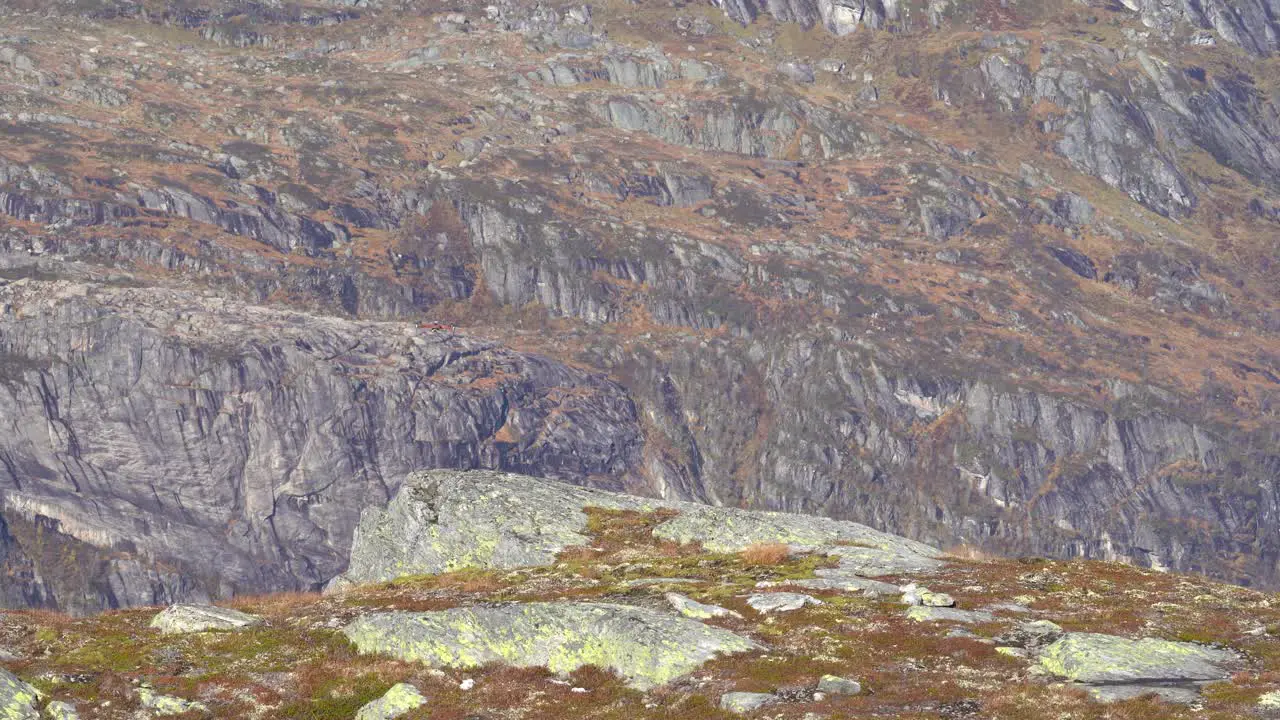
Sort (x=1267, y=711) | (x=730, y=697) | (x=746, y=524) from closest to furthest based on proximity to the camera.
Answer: (x=1267, y=711), (x=730, y=697), (x=746, y=524)

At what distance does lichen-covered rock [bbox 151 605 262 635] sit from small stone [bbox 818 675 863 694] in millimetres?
23968

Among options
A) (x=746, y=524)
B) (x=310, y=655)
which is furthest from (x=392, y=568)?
(x=310, y=655)

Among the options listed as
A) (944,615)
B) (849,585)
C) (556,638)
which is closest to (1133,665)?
(944,615)

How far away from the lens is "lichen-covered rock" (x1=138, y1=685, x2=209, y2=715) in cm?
4597

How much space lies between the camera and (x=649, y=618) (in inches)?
2029

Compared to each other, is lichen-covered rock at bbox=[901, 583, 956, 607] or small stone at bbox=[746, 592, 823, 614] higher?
lichen-covered rock at bbox=[901, 583, 956, 607]

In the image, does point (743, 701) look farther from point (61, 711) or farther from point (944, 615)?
point (61, 711)

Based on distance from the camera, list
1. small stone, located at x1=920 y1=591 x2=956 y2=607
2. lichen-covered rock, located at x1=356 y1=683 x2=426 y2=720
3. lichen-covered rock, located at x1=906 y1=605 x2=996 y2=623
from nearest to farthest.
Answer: lichen-covered rock, located at x1=356 y1=683 x2=426 y2=720
lichen-covered rock, located at x1=906 y1=605 x2=996 y2=623
small stone, located at x1=920 y1=591 x2=956 y2=607

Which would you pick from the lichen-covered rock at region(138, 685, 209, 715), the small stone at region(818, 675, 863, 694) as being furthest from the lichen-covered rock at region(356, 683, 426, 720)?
the small stone at region(818, 675, 863, 694)

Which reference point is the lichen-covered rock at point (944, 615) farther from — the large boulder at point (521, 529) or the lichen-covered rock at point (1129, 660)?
the large boulder at point (521, 529)

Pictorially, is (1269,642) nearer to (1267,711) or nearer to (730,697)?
(1267,711)

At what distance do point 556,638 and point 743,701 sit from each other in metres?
9.36

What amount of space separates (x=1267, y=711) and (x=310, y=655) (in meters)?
31.2

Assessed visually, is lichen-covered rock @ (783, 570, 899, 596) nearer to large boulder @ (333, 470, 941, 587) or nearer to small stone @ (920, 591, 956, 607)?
small stone @ (920, 591, 956, 607)
